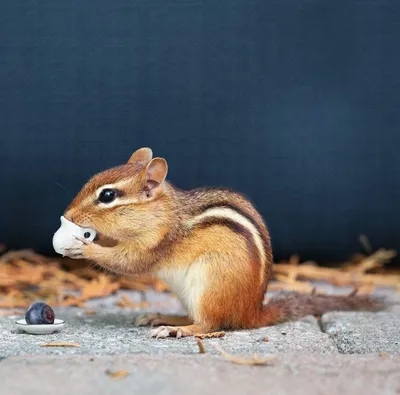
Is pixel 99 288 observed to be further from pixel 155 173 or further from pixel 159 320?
pixel 155 173

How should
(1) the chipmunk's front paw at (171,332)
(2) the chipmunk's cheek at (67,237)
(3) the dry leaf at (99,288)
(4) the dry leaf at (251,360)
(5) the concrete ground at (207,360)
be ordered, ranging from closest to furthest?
(5) the concrete ground at (207,360) < (4) the dry leaf at (251,360) < (1) the chipmunk's front paw at (171,332) < (2) the chipmunk's cheek at (67,237) < (3) the dry leaf at (99,288)

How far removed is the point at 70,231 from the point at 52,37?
53.2 inches

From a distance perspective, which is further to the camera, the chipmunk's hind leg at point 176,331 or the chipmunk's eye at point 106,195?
the chipmunk's eye at point 106,195

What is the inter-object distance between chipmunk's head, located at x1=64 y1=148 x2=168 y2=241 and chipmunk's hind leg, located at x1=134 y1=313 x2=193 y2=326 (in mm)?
346

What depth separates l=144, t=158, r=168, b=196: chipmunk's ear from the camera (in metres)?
3.35

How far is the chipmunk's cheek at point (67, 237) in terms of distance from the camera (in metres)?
3.30

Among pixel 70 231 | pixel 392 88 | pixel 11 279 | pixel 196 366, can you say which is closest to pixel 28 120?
pixel 11 279

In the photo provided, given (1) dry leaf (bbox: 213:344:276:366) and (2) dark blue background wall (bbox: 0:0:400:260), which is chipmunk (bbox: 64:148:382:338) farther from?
(2) dark blue background wall (bbox: 0:0:400:260)

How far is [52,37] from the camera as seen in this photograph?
4359 mm

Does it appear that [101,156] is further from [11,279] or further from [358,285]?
[358,285]

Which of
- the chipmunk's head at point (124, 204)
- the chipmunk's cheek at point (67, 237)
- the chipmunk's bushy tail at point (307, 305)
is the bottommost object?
the chipmunk's bushy tail at point (307, 305)

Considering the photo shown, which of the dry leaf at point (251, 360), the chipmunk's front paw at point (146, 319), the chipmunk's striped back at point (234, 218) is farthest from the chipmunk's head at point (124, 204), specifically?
the dry leaf at point (251, 360)

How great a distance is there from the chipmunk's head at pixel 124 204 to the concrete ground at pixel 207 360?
356mm

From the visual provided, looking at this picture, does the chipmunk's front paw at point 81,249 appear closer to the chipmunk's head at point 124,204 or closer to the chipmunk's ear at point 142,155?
the chipmunk's head at point 124,204
